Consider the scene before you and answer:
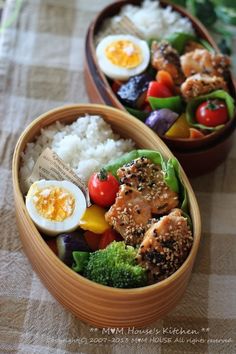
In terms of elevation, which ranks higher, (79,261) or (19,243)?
(79,261)

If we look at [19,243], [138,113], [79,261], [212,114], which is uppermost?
[212,114]

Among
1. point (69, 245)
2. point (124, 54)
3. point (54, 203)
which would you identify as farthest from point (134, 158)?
point (124, 54)

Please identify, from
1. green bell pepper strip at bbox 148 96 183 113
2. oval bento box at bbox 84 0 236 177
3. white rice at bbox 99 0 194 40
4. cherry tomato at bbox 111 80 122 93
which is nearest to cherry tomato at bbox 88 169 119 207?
oval bento box at bbox 84 0 236 177

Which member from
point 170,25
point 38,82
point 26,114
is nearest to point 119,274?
point 26,114

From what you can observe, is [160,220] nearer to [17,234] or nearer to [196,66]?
[17,234]

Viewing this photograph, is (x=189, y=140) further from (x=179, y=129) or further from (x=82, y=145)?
(x=82, y=145)

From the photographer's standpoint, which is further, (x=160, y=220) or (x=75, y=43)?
(x=75, y=43)
